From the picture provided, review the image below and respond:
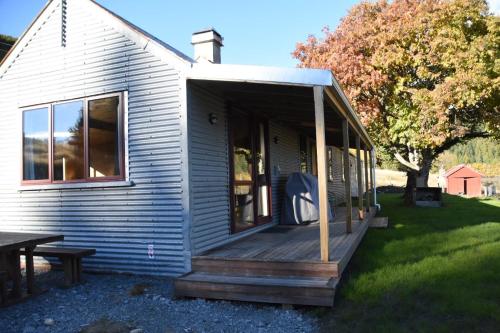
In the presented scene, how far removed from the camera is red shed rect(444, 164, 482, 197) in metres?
24.5

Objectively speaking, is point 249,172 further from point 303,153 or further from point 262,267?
point 303,153

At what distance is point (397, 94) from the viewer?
13148mm

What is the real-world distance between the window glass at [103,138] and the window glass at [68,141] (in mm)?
185

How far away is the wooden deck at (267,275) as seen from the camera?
4051 mm

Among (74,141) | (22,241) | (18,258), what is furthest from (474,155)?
(22,241)

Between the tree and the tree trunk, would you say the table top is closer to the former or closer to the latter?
the tree

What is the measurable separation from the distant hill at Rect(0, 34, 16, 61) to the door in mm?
5236

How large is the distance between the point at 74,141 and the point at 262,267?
3.36m

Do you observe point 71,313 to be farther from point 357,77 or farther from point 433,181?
point 433,181

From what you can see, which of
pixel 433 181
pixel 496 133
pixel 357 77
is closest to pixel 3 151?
pixel 357 77

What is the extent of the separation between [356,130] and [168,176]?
436 cm

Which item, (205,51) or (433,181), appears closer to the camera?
(205,51)

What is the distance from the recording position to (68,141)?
602 cm

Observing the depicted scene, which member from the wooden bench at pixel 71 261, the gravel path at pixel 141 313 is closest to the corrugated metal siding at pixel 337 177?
the wooden bench at pixel 71 261
